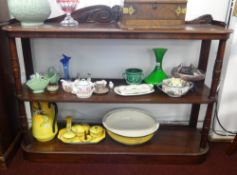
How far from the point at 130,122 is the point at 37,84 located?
2.07 ft

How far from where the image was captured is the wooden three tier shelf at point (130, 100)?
108 centimetres

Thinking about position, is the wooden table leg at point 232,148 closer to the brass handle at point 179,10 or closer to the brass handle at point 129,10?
the brass handle at point 179,10

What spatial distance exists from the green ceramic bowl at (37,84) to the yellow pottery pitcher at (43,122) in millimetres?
143

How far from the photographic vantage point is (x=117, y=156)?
4.42ft

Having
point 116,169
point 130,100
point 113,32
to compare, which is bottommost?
point 116,169

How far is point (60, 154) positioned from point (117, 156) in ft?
1.07

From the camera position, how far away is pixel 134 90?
1292 mm

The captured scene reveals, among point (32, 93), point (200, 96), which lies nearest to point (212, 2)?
point (200, 96)

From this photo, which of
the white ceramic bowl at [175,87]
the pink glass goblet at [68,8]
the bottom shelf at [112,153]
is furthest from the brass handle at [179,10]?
the bottom shelf at [112,153]

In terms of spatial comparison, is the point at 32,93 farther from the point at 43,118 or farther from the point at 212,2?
the point at 212,2

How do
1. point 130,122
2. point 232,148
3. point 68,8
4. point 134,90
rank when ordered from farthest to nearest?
1. point 130,122
2. point 232,148
3. point 134,90
4. point 68,8

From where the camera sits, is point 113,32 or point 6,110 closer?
point 113,32

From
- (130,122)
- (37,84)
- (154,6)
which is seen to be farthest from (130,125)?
(154,6)

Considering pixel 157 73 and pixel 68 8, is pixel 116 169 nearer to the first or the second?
pixel 157 73
